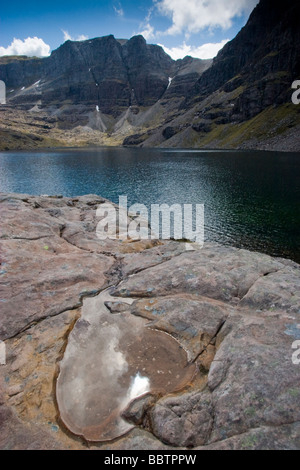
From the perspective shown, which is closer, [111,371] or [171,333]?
[111,371]

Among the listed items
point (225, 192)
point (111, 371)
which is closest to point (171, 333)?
point (111, 371)

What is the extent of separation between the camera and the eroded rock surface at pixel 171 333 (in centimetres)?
842

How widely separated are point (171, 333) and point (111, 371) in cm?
349

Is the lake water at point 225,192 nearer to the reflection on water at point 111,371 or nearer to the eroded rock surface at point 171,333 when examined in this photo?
the eroded rock surface at point 171,333

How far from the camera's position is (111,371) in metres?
10.9

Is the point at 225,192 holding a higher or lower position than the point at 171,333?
higher

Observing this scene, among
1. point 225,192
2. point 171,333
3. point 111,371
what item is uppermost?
point 225,192

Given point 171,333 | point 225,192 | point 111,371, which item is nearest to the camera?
point 111,371

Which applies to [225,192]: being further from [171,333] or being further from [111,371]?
[111,371]

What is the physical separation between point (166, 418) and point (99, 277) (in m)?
11.2

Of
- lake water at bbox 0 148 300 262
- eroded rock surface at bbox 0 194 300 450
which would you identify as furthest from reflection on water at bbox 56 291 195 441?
lake water at bbox 0 148 300 262

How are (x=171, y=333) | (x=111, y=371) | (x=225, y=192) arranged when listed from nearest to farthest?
(x=111, y=371), (x=171, y=333), (x=225, y=192)
